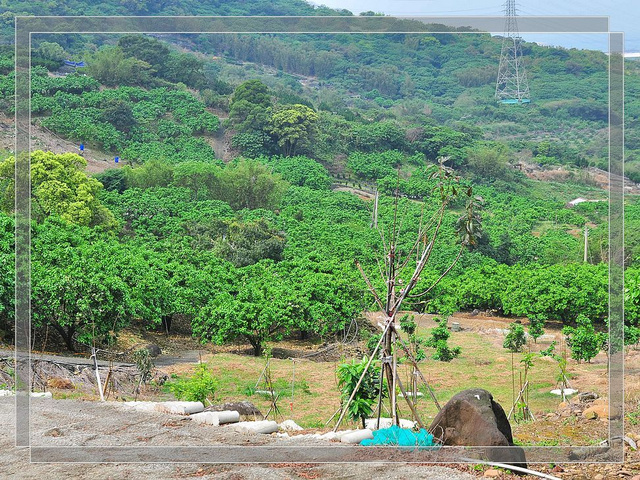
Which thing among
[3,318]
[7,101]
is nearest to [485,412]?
[7,101]

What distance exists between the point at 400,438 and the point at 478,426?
58 cm

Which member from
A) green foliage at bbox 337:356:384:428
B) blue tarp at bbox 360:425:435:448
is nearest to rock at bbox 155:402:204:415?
green foliage at bbox 337:356:384:428

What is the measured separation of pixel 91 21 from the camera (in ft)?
20.7

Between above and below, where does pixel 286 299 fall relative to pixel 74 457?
above

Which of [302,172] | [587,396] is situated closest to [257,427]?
[302,172]

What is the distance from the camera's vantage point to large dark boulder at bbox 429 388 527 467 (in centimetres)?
562

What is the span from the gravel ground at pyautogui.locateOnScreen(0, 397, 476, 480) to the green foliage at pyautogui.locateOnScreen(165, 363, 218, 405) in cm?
19

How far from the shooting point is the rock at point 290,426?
651 centimetres

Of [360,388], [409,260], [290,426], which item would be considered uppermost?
[409,260]

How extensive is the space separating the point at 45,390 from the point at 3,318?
311cm

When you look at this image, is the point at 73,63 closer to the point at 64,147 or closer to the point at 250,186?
the point at 64,147

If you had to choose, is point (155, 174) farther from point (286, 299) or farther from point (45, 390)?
point (45, 390)

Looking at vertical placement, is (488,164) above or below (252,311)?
above

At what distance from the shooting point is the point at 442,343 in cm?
680
